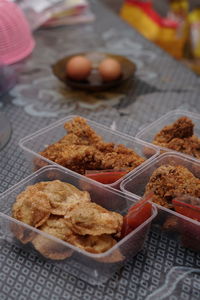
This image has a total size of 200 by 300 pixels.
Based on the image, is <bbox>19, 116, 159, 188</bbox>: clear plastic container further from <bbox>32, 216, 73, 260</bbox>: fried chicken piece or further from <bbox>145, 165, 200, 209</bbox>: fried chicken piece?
<bbox>32, 216, 73, 260</bbox>: fried chicken piece

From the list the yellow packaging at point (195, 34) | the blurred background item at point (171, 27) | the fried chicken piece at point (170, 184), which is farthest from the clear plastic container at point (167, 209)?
the yellow packaging at point (195, 34)

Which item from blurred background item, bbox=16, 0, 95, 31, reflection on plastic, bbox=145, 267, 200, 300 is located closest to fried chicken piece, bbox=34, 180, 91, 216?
reflection on plastic, bbox=145, 267, 200, 300

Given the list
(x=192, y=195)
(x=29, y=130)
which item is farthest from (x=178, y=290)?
(x=29, y=130)

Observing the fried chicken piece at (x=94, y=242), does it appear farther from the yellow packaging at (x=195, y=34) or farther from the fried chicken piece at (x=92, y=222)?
the yellow packaging at (x=195, y=34)

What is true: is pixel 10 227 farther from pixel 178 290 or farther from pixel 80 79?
pixel 80 79

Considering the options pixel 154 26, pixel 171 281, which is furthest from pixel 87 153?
pixel 154 26

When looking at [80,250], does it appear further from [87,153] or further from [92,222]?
[87,153]
